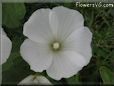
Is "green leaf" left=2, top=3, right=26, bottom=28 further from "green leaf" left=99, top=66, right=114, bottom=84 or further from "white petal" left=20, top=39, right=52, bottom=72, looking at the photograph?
"green leaf" left=99, top=66, right=114, bottom=84

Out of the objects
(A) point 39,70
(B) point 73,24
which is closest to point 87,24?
(B) point 73,24

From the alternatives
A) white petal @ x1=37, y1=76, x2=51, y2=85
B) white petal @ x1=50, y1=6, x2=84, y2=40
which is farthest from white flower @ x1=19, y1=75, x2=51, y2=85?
white petal @ x1=50, y1=6, x2=84, y2=40

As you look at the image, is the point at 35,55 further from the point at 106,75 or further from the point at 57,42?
the point at 106,75

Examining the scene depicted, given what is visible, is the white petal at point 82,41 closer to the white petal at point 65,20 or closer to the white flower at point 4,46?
the white petal at point 65,20

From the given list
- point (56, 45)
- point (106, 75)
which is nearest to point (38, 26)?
point (56, 45)

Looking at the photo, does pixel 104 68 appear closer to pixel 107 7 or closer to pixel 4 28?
pixel 107 7

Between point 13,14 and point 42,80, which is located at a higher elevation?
point 13,14

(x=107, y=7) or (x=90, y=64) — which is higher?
(x=107, y=7)
